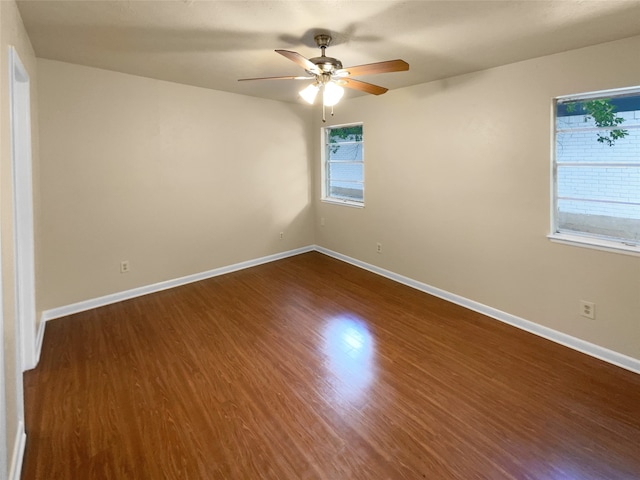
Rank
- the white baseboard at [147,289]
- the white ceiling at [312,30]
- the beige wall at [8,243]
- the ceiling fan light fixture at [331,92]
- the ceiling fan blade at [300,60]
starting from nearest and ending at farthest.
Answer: the beige wall at [8,243], the white ceiling at [312,30], the ceiling fan blade at [300,60], the ceiling fan light fixture at [331,92], the white baseboard at [147,289]

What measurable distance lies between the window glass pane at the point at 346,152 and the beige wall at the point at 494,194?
33cm

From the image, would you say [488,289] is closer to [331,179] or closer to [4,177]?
[331,179]

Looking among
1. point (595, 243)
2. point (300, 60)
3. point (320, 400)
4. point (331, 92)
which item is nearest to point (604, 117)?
point (595, 243)

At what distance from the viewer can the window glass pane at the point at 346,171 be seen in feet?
16.1

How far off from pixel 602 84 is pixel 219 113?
3858mm

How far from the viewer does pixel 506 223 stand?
→ 321 cm

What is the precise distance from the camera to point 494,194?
10.7ft

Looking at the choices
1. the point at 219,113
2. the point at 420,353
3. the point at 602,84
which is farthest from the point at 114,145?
the point at 602,84

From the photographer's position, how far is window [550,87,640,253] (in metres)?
2.51

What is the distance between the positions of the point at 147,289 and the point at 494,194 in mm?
3931

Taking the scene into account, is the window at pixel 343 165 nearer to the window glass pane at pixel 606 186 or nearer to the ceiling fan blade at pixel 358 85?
the ceiling fan blade at pixel 358 85

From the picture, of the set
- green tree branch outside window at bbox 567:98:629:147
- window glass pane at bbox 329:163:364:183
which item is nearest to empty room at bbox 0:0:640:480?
green tree branch outside window at bbox 567:98:629:147

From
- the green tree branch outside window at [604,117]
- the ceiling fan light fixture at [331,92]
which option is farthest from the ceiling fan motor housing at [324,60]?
the green tree branch outside window at [604,117]

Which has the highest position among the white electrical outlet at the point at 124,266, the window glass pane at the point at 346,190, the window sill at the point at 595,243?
the window glass pane at the point at 346,190
